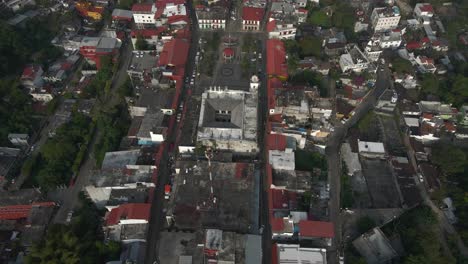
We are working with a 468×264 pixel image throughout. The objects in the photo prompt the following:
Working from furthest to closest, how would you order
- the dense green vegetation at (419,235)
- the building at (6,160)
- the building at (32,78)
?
the building at (32,78) < the building at (6,160) < the dense green vegetation at (419,235)

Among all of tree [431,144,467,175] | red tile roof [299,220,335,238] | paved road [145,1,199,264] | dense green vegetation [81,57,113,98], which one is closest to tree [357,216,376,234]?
red tile roof [299,220,335,238]

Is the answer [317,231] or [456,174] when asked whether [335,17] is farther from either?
[317,231]

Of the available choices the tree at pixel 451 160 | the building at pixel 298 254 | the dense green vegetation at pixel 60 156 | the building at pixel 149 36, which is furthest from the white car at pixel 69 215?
the tree at pixel 451 160

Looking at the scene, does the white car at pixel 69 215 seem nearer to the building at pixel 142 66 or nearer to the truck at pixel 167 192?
the truck at pixel 167 192

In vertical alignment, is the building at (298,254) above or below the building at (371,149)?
below

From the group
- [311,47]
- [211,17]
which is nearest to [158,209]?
[311,47]

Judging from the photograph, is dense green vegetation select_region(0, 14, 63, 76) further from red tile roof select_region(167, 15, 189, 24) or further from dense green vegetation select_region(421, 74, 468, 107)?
dense green vegetation select_region(421, 74, 468, 107)

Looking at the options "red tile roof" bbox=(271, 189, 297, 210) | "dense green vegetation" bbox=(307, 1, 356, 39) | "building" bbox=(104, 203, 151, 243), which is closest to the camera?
"building" bbox=(104, 203, 151, 243)
